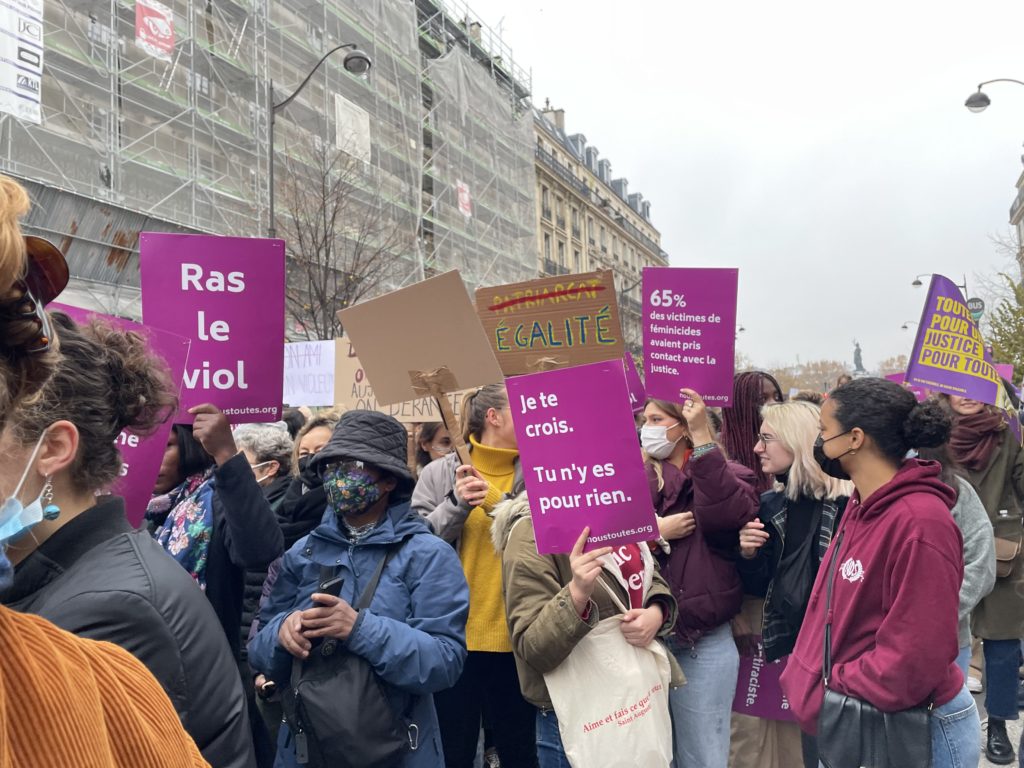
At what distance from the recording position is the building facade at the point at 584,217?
45938 mm

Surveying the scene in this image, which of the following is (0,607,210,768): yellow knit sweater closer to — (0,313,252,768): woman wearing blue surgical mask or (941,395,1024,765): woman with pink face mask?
(0,313,252,768): woman wearing blue surgical mask

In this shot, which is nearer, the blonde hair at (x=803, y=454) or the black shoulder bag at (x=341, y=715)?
the black shoulder bag at (x=341, y=715)

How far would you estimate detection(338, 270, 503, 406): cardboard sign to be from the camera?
3283 mm

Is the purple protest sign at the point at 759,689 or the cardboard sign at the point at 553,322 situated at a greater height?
the cardboard sign at the point at 553,322

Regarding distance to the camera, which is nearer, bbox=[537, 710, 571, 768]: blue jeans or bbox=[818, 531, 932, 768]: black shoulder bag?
bbox=[818, 531, 932, 768]: black shoulder bag

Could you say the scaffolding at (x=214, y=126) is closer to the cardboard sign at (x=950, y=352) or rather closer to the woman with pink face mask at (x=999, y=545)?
the cardboard sign at (x=950, y=352)

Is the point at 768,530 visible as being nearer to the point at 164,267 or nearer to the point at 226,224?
the point at 164,267

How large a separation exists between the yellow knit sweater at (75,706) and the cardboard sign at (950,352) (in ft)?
14.5

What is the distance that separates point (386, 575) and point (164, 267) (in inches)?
57.1

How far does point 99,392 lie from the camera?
1587 millimetres

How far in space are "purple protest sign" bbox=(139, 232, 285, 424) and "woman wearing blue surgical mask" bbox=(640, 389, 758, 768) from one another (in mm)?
1705

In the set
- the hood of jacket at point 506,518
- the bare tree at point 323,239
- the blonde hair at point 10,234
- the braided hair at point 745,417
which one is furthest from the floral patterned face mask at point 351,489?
the bare tree at point 323,239

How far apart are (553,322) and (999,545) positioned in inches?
122

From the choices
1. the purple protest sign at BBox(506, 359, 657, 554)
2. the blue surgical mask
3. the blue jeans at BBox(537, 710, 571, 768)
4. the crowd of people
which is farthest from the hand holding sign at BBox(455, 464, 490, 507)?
the blue surgical mask
